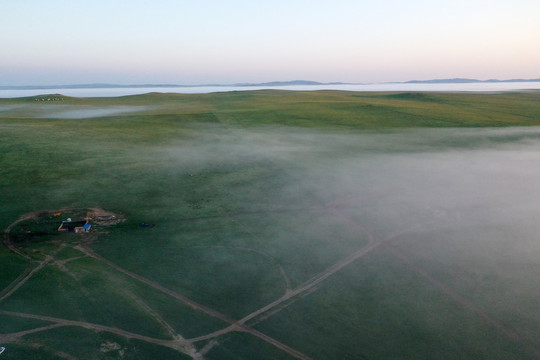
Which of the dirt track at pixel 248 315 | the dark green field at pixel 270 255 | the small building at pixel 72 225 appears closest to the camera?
the dirt track at pixel 248 315

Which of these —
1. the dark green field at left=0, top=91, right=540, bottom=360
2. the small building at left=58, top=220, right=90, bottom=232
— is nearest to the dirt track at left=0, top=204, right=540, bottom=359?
the dark green field at left=0, top=91, right=540, bottom=360

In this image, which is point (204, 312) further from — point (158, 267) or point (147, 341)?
point (158, 267)

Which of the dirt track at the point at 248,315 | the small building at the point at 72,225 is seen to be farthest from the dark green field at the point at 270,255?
the small building at the point at 72,225

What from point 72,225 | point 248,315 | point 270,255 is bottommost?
point 248,315

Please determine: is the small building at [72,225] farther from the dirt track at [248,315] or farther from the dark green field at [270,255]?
the dirt track at [248,315]

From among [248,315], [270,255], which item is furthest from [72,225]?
[248,315]

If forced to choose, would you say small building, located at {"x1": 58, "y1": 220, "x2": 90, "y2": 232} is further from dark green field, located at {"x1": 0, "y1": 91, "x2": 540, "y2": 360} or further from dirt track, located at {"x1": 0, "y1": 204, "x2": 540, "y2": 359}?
dirt track, located at {"x1": 0, "y1": 204, "x2": 540, "y2": 359}

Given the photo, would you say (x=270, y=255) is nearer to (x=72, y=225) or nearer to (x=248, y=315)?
(x=248, y=315)

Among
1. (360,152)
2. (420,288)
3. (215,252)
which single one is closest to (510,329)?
(420,288)
